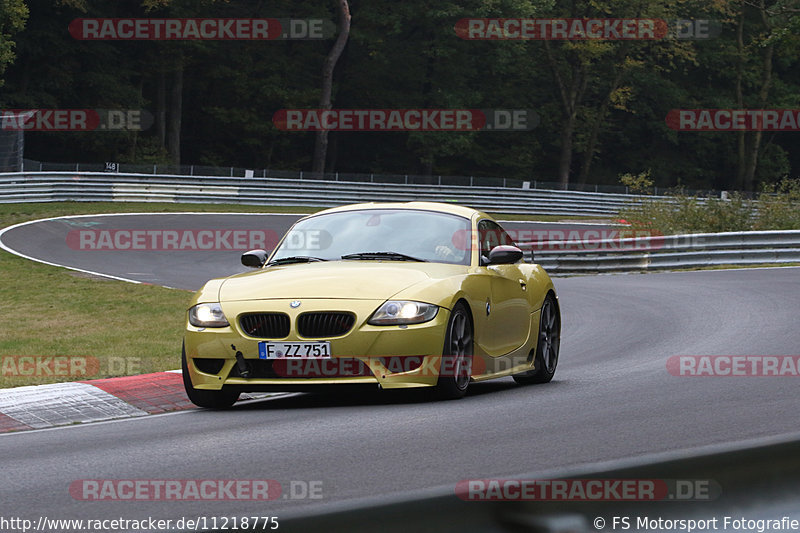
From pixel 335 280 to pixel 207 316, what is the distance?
0.93 m

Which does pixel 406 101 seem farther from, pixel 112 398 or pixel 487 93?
pixel 112 398

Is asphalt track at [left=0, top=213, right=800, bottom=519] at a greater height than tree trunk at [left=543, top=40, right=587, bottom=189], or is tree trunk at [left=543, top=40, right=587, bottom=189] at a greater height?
tree trunk at [left=543, top=40, right=587, bottom=189]

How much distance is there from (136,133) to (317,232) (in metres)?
54.6

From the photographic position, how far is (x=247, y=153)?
70.2m

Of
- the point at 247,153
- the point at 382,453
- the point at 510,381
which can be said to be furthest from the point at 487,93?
the point at 382,453

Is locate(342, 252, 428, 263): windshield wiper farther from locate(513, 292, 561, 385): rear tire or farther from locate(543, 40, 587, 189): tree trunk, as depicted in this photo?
locate(543, 40, 587, 189): tree trunk

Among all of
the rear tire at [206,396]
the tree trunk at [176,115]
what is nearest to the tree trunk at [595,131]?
the tree trunk at [176,115]

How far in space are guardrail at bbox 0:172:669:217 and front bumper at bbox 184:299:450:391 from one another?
1294 inches

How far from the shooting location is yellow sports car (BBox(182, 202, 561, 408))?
8289mm

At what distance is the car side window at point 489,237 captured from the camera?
392 inches

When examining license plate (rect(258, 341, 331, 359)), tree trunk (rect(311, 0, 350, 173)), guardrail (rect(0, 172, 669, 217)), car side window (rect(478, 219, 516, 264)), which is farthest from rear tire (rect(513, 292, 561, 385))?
tree trunk (rect(311, 0, 350, 173))

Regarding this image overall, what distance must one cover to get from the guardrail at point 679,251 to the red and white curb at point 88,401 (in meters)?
16.7

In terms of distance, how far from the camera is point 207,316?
8617 millimetres

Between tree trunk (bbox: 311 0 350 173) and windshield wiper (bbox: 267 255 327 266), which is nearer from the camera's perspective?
windshield wiper (bbox: 267 255 327 266)
